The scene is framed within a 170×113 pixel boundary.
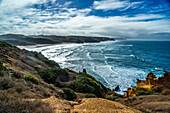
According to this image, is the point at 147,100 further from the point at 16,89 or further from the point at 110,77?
the point at 110,77

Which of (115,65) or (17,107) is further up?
(17,107)

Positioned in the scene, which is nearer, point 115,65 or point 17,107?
point 17,107

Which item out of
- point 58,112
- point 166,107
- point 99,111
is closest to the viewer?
point 58,112

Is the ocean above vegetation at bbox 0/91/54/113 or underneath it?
underneath

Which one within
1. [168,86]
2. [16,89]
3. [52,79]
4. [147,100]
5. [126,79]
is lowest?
[126,79]

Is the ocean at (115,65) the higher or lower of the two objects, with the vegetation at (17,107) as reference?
lower

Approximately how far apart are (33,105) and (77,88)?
856cm

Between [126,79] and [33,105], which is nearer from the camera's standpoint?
[33,105]

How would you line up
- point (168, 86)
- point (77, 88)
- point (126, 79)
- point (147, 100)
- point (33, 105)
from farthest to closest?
point (126, 79) < point (168, 86) < point (77, 88) < point (147, 100) < point (33, 105)

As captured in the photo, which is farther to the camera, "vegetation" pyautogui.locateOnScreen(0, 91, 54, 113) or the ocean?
the ocean

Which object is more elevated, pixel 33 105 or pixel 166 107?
pixel 33 105

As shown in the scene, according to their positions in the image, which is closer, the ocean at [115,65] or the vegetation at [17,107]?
the vegetation at [17,107]

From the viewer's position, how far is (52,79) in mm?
12461

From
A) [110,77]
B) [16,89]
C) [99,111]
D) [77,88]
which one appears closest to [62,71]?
[77,88]
